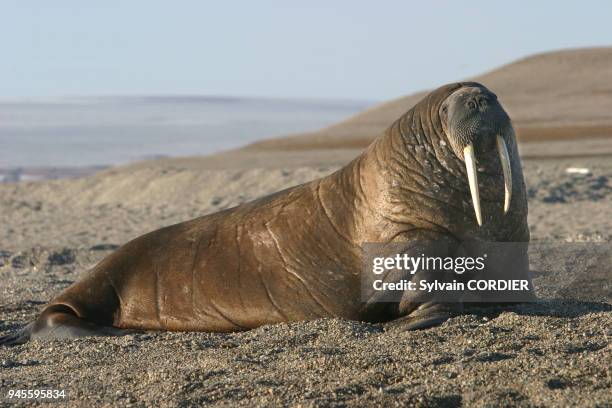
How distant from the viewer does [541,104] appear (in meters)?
33.4

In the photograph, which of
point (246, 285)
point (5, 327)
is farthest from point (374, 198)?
point (5, 327)

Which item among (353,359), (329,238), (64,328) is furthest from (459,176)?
(64,328)

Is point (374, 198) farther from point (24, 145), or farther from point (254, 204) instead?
point (24, 145)

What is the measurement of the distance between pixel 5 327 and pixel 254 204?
64.6 inches

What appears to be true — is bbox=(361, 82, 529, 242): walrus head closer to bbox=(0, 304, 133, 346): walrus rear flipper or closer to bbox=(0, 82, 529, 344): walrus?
bbox=(0, 82, 529, 344): walrus

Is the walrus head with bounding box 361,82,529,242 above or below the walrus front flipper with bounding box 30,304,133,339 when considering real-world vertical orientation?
above

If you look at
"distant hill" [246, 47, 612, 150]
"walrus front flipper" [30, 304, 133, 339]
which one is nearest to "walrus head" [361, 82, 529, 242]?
"walrus front flipper" [30, 304, 133, 339]

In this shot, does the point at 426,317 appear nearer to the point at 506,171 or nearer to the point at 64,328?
the point at 506,171

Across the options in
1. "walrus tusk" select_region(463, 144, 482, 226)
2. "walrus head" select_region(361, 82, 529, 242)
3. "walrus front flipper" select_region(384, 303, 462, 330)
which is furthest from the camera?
"walrus head" select_region(361, 82, 529, 242)

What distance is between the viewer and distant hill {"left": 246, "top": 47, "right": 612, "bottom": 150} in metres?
27.4

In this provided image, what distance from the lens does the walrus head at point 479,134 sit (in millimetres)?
5750

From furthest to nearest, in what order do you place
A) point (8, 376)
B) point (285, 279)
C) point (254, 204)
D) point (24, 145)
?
1. point (24, 145)
2. point (254, 204)
3. point (285, 279)
4. point (8, 376)

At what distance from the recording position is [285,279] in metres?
6.24

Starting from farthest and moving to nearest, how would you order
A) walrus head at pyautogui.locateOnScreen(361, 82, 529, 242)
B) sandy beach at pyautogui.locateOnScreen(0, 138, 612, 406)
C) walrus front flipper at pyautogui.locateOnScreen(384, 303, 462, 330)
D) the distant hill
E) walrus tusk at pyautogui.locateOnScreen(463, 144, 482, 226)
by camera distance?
the distant hill → walrus head at pyautogui.locateOnScreen(361, 82, 529, 242) → walrus tusk at pyautogui.locateOnScreen(463, 144, 482, 226) → walrus front flipper at pyautogui.locateOnScreen(384, 303, 462, 330) → sandy beach at pyautogui.locateOnScreen(0, 138, 612, 406)
